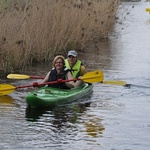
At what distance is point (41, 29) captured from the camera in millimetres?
15227

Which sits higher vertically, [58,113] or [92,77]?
[92,77]

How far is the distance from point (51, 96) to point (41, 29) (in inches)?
201

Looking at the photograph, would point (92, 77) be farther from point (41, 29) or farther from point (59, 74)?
point (41, 29)

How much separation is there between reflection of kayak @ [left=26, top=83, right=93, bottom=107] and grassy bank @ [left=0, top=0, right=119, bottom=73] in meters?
2.60

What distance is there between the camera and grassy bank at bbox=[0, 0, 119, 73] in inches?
535

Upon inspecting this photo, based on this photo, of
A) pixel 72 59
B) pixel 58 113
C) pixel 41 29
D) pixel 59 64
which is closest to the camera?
pixel 58 113

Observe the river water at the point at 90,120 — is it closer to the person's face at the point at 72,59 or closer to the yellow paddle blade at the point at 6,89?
the yellow paddle blade at the point at 6,89

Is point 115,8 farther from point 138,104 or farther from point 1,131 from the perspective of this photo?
point 1,131

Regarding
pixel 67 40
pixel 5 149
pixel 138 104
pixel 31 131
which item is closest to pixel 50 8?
pixel 67 40

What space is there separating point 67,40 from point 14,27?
11.6 feet

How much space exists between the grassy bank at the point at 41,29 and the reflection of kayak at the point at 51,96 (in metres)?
2.60

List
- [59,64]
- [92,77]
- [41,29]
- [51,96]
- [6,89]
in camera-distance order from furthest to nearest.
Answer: [41,29] < [92,77] < [59,64] < [6,89] < [51,96]

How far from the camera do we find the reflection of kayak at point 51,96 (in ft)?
33.0

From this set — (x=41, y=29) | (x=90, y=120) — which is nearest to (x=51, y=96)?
(x=90, y=120)
